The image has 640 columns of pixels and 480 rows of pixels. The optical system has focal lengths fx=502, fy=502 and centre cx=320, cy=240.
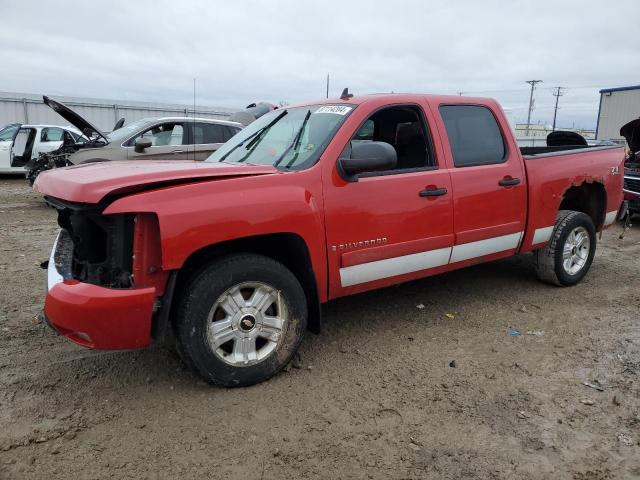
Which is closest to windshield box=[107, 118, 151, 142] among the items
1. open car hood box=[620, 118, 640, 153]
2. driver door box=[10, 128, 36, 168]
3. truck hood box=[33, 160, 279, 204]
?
driver door box=[10, 128, 36, 168]

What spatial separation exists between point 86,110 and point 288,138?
75.7 ft

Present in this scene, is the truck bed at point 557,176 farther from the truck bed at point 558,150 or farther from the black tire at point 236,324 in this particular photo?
the black tire at point 236,324

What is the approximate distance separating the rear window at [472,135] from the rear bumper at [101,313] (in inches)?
105

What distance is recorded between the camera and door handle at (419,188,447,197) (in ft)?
12.4

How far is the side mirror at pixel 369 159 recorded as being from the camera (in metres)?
3.29

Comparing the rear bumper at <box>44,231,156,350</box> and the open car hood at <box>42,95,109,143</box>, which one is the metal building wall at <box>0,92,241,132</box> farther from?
the rear bumper at <box>44,231,156,350</box>

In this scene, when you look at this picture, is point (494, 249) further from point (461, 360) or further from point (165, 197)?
point (165, 197)

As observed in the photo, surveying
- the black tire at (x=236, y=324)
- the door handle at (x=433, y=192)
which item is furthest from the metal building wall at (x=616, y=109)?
the black tire at (x=236, y=324)

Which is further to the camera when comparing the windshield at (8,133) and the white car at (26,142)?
the windshield at (8,133)

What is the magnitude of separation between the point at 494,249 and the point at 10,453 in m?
3.75

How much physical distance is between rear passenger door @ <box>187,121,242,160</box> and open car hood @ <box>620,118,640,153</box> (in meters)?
7.53

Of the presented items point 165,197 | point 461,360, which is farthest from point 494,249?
point 165,197

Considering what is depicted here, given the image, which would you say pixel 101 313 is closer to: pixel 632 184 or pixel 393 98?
pixel 393 98

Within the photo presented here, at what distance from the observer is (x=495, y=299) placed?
4887 millimetres
